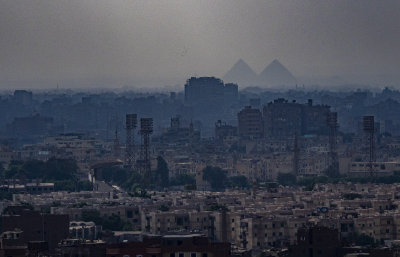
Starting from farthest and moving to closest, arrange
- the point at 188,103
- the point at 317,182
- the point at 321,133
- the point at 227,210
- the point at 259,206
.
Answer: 1. the point at 188,103
2. the point at 321,133
3. the point at 317,182
4. the point at 259,206
5. the point at 227,210

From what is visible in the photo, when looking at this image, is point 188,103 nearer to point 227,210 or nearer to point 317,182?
point 317,182

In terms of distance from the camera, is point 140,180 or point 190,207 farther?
point 140,180

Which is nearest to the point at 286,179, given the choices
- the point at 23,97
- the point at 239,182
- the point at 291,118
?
the point at 239,182

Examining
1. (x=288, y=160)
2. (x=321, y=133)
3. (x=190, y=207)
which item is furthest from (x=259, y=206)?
(x=321, y=133)

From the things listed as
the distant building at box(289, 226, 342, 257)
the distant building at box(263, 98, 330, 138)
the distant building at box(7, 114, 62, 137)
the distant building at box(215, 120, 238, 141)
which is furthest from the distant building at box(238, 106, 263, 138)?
the distant building at box(289, 226, 342, 257)

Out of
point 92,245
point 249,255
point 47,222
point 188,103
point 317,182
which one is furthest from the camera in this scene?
point 188,103

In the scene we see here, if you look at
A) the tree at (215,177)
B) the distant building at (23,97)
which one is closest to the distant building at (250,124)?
the tree at (215,177)

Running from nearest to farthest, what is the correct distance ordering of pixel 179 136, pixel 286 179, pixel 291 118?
pixel 286 179
pixel 179 136
pixel 291 118

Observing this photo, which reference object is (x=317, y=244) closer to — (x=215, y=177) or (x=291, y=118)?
(x=215, y=177)
